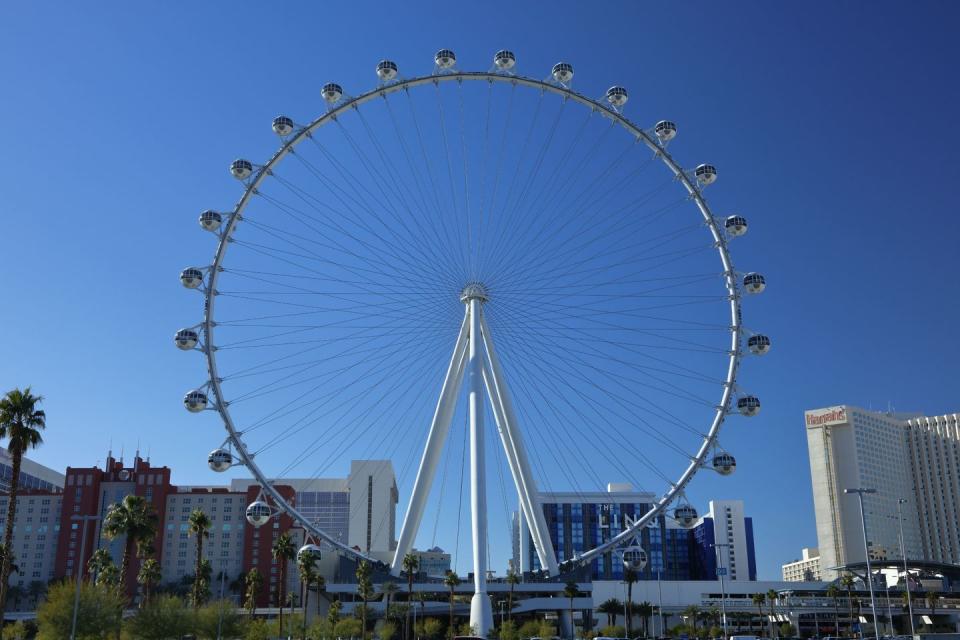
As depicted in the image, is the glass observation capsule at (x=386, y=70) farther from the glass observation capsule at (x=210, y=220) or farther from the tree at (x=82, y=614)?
the tree at (x=82, y=614)

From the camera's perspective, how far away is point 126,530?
6869cm

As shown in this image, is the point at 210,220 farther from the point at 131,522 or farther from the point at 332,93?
the point at 131,522

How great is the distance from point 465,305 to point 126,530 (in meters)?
34.3

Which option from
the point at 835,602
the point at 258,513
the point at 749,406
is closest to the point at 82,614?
the point at 258,513

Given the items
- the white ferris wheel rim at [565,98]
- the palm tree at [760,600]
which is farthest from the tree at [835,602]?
the white ferris wheel rim at [565,98]

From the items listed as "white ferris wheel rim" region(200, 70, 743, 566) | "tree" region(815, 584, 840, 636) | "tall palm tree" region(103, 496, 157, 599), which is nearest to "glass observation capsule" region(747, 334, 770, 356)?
"white ferris wheel rim" region(200, 70, 743, 566)

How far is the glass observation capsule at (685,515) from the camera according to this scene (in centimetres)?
4656

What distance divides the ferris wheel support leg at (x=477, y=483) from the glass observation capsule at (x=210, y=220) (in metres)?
12.7

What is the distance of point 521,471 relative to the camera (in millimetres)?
46406

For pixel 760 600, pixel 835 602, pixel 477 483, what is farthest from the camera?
pixel 835 602

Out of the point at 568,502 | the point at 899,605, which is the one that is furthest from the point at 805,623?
the point at 568,502

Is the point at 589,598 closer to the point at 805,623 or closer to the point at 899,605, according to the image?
the point at 805,623

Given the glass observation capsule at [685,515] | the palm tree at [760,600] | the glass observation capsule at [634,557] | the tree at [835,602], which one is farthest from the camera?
the tree at [835,602]

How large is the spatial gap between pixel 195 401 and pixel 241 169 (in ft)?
37.4
